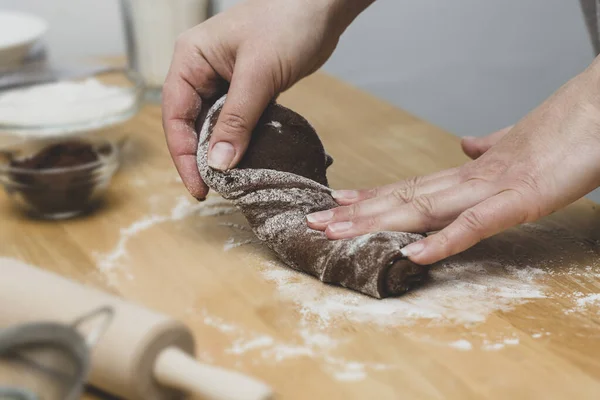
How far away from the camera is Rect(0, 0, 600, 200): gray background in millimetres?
2555

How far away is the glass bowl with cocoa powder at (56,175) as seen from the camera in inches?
52.1

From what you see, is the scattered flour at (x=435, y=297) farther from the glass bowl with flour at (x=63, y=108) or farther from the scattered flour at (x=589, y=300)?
the glass bowl with flour at (x=63, y=108)

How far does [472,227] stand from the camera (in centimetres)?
110

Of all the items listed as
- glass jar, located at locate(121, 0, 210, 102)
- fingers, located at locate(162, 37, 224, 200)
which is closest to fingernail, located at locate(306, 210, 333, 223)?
fingers, located at locate(162, 37, 224, 200)

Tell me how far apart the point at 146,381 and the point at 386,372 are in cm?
30

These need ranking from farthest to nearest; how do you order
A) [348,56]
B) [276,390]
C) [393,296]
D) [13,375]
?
1. [348,56]
2. [393,296]
3. [276,390]
4. [13,375]

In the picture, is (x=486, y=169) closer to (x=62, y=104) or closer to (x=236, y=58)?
(x=236, y=58)

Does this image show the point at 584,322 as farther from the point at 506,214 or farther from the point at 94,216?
the point at 94,216

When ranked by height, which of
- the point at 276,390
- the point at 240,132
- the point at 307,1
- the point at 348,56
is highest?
the point at 307,1

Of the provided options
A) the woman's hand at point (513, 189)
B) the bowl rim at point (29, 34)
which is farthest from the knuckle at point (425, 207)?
the bowl rim at point (29, 34)

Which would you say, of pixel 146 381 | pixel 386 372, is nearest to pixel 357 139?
pixel 386 372

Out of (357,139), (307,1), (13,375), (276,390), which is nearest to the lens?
(13,375)

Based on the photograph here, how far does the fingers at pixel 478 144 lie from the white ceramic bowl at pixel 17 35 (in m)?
1.14

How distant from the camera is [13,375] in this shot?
0.70 metres
